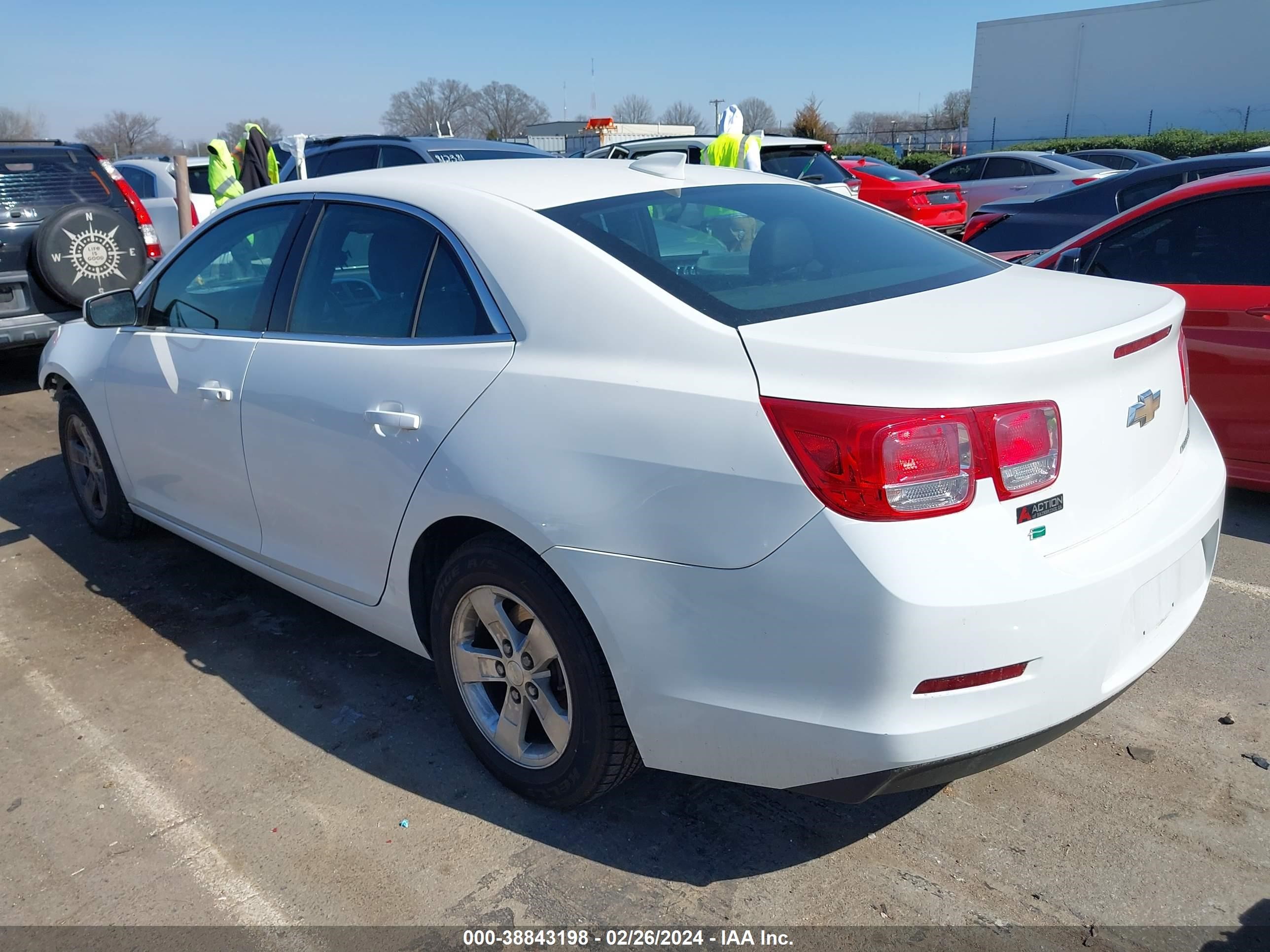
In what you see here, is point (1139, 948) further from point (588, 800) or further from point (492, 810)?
point (492, 810)

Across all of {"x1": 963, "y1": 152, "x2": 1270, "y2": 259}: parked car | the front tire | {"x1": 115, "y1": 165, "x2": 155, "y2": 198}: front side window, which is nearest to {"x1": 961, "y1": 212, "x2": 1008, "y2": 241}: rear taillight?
{"x1": 963, "y1": 152, "x2": 1270, "y2": 259}: parked car

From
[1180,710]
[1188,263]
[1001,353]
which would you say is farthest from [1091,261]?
[1001,353]

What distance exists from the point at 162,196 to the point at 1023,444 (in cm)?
1250

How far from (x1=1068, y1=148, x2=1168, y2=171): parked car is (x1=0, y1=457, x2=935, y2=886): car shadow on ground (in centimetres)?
1576

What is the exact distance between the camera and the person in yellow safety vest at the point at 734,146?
377 inches

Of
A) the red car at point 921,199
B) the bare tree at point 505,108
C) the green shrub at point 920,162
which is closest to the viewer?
the red car at point 921,199

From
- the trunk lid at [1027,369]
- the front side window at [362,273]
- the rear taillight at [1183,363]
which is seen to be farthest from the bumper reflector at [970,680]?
the front side window at [362,273]

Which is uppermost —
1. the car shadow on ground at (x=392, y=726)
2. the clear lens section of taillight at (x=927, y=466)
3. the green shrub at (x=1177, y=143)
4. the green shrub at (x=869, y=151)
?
the clear lens section of taillight at (x=927, y=466)

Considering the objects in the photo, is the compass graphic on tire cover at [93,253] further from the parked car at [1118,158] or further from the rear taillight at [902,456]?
the parked car at [1118,158]

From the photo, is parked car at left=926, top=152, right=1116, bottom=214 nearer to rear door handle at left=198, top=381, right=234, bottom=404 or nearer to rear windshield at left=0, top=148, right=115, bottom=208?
rear windshield at left=0, top=148, right=115, bottom=208

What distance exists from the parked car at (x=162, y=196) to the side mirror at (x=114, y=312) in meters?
7.25

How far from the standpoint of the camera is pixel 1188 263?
472 cm

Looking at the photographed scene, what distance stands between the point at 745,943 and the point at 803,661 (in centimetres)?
72

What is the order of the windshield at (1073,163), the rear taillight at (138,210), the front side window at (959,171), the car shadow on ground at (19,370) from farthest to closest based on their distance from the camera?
1. the front side window at (959,171)
2. the windshield at (1073,163)
3. the car shadow on ground at (19,370)
4. the rear taillight at (138,210)
